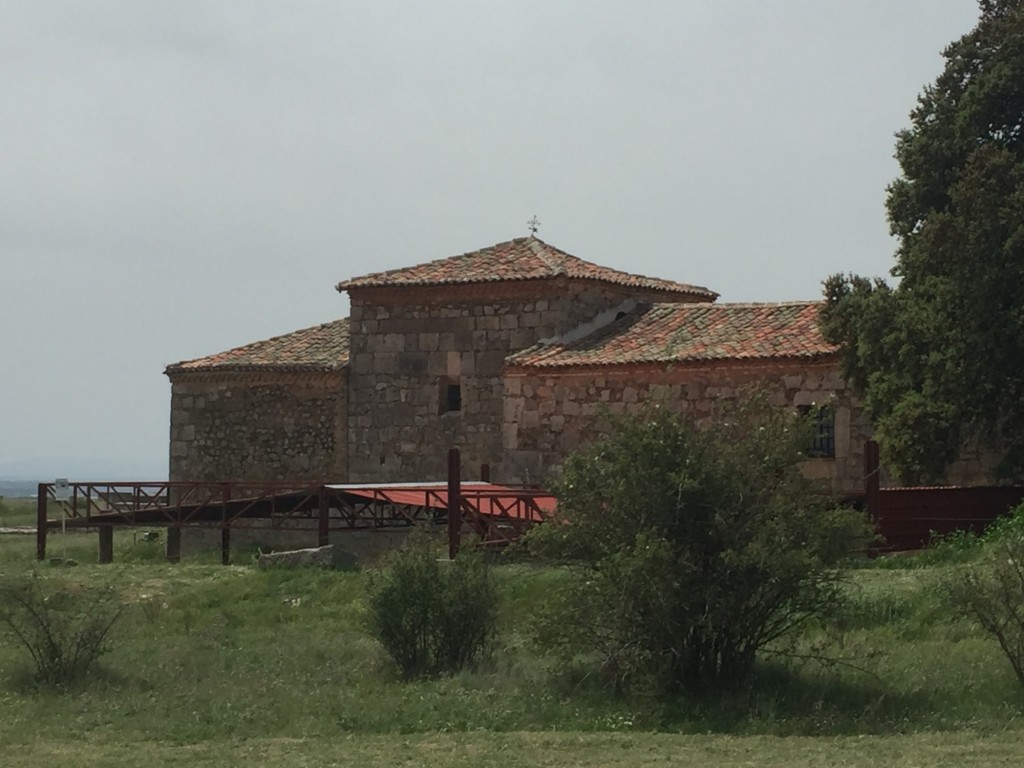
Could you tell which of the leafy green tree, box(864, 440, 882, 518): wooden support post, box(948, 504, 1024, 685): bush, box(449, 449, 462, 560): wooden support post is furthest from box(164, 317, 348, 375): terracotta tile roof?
box(948, 504, 1024, 685): bush

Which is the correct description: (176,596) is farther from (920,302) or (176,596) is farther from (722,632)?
(920,302)

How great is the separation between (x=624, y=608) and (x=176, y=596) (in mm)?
8917

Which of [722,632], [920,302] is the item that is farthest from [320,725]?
[920,302]

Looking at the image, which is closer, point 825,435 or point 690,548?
point 690,548

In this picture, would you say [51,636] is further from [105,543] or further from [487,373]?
[487,373]

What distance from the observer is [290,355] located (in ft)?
104

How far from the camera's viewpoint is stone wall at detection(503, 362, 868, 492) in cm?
2509

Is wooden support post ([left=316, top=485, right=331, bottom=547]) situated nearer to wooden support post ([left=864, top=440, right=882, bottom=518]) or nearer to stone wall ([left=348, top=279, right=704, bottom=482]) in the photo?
stone wall ([left=348, top=279, right=704, bottom=482])

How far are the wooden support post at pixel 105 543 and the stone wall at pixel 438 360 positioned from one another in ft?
17.4

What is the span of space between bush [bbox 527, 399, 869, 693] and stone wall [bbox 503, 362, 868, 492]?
862cm

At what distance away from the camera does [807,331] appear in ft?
86.0

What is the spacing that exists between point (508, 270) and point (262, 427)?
5.84m

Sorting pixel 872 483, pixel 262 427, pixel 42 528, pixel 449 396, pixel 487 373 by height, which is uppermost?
pixel 487 373

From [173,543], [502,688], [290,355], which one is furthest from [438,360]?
[502,688]
